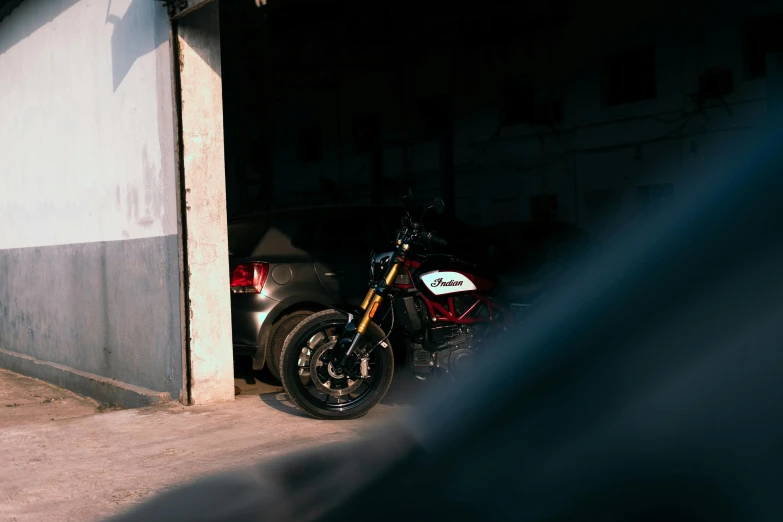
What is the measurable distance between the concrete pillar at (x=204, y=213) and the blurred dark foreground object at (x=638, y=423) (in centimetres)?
204

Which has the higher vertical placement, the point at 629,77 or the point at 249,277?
the point at 629,77

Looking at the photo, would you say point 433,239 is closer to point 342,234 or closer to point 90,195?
point 342,234

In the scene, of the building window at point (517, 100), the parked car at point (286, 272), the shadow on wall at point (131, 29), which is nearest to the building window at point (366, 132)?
the building window at point (517, 100)

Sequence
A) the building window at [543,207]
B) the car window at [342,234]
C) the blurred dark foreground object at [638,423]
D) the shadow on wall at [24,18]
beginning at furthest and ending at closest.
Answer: the building window at [543,207] < the shadow on wall at [24,18] < the car window at [342,234] < the blurred dark foreground object at [638,423]

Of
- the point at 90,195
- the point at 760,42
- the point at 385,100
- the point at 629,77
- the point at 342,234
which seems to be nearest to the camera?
the point at 342,234

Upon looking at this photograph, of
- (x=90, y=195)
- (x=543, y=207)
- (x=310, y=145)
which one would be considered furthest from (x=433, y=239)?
(x=310, y=145)

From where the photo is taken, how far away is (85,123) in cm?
880

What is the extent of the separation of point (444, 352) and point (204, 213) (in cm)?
233

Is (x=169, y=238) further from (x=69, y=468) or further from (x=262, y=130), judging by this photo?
(x=262, y=130)

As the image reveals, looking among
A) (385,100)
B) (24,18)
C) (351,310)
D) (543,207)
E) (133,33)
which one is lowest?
(351,310)

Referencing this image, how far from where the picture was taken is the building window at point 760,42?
58.1 feet

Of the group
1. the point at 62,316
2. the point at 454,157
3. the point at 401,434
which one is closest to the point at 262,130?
the point at 454,157

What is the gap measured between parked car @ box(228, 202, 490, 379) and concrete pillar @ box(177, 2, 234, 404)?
55 cm

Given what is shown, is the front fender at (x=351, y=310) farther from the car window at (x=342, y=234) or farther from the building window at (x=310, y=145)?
the building window at (x=310, y=145)
